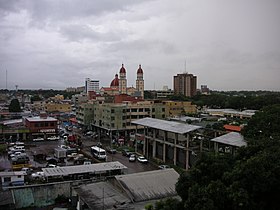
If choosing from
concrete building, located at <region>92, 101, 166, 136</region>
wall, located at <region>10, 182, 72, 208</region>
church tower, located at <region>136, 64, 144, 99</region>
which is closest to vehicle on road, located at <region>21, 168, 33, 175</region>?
wall, located at <region>10, 182, 72, 208</region>

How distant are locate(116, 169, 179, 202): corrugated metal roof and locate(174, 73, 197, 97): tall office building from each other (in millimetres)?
72967

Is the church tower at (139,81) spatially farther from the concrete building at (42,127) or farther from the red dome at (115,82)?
the concrete building at (42,127)

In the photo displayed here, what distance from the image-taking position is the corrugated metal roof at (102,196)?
1127 centimetres

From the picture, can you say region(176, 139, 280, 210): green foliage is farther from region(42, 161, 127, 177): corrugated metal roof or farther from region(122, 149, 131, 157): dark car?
region(122, 149, 131, 157): dark car

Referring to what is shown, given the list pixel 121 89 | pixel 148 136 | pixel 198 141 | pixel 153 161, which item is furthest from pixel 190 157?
pixel 121 89

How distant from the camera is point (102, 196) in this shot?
39.0 feet

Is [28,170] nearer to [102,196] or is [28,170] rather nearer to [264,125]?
[102,196]

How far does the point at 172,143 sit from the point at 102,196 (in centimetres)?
909

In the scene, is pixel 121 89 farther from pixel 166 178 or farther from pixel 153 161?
pixel 166 178

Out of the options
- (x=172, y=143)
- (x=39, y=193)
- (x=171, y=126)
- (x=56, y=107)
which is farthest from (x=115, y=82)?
(x=39, y=193)

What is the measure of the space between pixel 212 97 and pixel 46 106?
3055 centimetres

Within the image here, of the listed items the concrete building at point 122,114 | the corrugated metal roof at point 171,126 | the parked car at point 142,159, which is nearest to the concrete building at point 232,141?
the corrugated metal roof at point 171,126

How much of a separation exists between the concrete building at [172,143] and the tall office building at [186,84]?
208ft

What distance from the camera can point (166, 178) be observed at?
44.5ft
